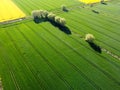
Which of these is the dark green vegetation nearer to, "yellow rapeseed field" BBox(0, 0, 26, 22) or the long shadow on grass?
the long shadow on grass

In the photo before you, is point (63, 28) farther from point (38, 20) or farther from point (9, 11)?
point (9, 11)

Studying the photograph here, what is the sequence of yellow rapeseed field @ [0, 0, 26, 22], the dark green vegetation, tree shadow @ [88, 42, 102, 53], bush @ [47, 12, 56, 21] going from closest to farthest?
the dark green vegetation
tree shadow @ [88, 42, 102, 53]
bush @ [47, 12, 56, 21]
yellow rapeseed field @ [0, 0, 26, 22]

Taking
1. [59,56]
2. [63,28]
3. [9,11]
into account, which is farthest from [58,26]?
[9,11]

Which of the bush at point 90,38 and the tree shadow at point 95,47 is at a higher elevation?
the bush at point 90,38

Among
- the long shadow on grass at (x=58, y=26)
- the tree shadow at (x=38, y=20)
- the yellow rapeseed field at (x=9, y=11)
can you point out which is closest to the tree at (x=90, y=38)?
the long shadow on grass at (x=58, y=26)

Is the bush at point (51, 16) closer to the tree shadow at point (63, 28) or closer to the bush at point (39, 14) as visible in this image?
the tree shadow at point (63, 28)

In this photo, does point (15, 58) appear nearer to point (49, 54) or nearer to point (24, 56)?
point (24, 56)

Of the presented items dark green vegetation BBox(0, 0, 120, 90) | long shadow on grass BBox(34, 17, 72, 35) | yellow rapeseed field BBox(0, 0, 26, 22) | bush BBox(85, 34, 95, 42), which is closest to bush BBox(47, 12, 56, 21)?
long shadow on grass BBox(34, 17, 72, 35)
